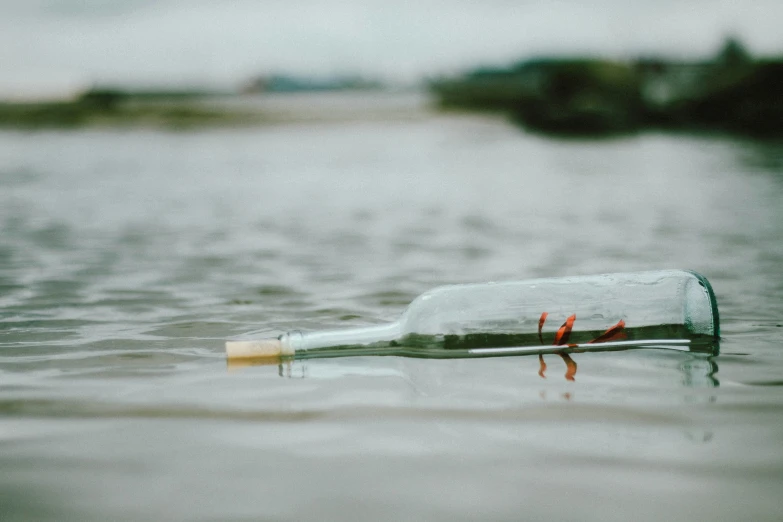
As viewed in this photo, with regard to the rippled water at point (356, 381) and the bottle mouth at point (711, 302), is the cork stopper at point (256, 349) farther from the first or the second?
the bottle mouth at point (711, 302)

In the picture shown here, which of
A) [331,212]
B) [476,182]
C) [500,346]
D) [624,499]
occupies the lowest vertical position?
[624,499]

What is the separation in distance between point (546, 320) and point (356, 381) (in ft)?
1.72

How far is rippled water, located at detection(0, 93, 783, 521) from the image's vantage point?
45.4 inches

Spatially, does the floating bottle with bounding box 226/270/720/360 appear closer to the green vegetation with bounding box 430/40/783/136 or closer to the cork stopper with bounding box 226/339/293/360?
the cork stopper with bounding box 226/339/293/360

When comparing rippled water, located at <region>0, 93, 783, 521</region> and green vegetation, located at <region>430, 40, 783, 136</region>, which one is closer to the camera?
rippled water, located at <region>0, 93, 783, 521</region>

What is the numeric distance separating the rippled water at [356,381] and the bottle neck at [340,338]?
5 cm

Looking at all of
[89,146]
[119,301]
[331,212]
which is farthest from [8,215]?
[89,146]

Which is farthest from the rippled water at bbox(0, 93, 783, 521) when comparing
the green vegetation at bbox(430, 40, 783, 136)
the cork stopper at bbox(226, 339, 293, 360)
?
the green vegetation at bbox(430, 40, 783, 136)

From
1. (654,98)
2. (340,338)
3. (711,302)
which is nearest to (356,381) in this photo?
(340,338)

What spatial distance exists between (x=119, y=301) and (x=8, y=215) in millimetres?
2746

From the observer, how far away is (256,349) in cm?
182

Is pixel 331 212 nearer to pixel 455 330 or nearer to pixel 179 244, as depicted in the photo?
pixel 179 244

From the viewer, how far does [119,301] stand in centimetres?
268

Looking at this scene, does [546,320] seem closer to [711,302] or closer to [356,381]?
[711,302]
